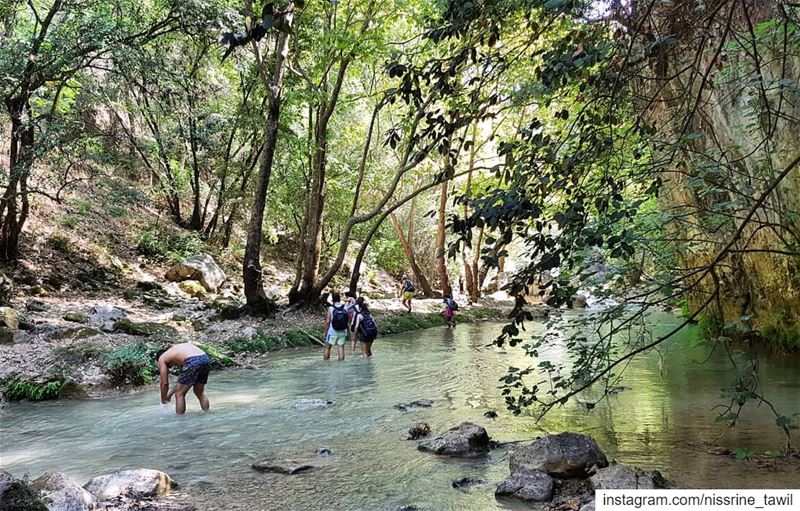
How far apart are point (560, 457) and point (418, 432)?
2313mm

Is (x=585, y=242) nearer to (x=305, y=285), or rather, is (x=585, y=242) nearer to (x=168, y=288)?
(x=305, y=285)

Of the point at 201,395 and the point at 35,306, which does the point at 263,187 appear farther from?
the point at 201,395

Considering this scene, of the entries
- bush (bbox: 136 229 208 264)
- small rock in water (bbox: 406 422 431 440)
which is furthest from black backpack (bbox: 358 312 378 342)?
bush (bbox: 136 229 208 264)

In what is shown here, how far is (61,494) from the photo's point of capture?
504 centimetres

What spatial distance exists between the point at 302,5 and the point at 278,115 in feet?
51.1

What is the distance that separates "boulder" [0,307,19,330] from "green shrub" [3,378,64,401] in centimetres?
319

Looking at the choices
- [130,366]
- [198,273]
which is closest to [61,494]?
[130,366]

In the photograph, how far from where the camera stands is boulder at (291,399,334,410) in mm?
9648

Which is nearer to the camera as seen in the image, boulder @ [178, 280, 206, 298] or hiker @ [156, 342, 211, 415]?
hiker @ [156, 342, 211, 415]

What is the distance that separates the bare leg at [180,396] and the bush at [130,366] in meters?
2.58

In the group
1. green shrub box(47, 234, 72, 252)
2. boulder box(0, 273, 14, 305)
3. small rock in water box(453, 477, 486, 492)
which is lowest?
small rock in water box(453, 477, 486, 492)

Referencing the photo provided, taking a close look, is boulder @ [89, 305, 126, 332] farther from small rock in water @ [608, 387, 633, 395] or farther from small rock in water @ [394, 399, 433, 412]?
small rock in water @ [608, 387, 633, 395]

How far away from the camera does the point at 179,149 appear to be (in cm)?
2322

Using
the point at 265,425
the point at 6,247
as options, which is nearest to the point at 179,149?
the point at 6,247
